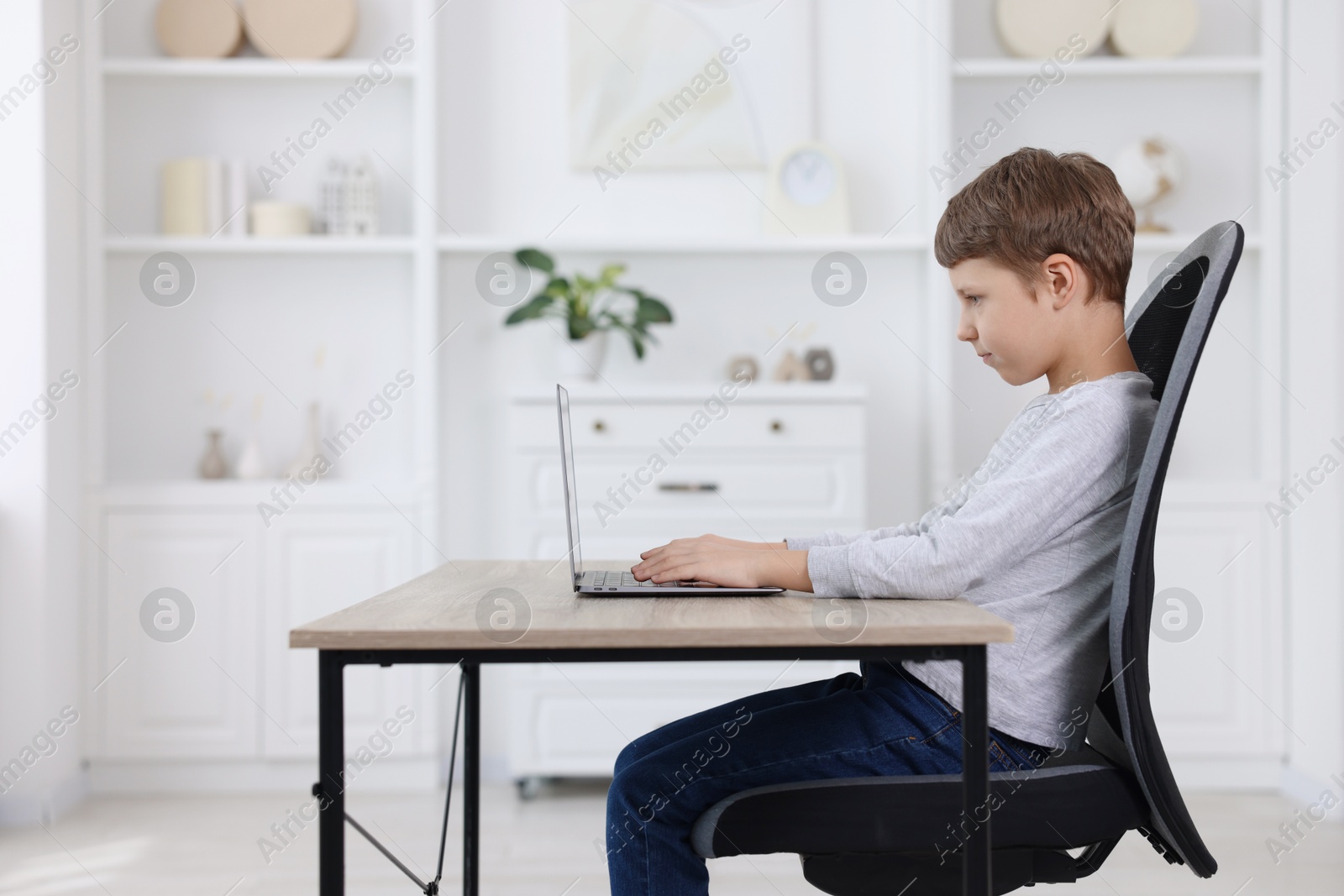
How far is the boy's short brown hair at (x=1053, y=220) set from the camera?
116 cm

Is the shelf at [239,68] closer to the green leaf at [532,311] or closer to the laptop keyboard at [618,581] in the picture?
the green leaf at [532,311]

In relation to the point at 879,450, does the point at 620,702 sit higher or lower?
lower

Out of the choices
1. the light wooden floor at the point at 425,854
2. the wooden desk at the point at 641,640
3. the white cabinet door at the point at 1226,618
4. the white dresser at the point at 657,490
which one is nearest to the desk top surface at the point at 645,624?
the wooden desk at the point at 641,640

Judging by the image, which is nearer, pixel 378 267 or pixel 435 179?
pixel 435 179

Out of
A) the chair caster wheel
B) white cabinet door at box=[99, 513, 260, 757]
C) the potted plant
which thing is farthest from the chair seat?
white cabinet door at box=[99, 513, 260, 757]

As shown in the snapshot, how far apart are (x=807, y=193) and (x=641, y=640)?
2.29 metres

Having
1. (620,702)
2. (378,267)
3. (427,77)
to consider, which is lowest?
(620,702)

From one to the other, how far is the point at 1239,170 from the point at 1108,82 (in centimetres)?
46

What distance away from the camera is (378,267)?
3119 millimetres

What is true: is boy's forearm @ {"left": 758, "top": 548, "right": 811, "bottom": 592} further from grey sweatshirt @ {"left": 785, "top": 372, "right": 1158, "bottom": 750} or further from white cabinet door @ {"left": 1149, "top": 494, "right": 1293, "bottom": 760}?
white cabinet door @ {"left": 1149, "top": 494, "right": 1293, "bottom": 760}

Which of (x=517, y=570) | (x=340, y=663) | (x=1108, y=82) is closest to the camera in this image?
(x=340, y=663)

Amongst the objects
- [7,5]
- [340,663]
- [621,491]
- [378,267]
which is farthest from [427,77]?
[340,663]

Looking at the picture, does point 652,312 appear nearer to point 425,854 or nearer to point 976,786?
point 425,854

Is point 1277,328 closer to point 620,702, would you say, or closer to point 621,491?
point 621,491
